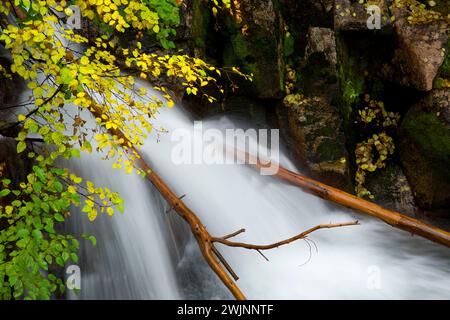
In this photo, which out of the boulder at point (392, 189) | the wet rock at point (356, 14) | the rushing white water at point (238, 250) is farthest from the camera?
the boulder at point (392, 189)

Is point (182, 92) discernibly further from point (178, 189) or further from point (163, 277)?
point (163, 277)

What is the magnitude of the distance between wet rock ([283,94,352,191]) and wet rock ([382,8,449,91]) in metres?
1.48

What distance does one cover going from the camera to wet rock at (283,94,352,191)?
621cm

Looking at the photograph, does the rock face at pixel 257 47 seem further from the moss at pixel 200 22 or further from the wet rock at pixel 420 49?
the wet rock at pixel 420 49

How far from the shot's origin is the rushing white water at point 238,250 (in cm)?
402

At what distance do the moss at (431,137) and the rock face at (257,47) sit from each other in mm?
2396

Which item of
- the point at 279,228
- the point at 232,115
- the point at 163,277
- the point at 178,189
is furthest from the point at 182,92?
the point at 163,277

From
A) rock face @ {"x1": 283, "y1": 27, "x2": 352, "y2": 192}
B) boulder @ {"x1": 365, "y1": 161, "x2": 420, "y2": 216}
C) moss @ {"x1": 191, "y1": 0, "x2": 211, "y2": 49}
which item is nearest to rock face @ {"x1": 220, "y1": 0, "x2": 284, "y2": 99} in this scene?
moss @ {"x1": 191, "y1": 0, "x2": 211, "y2": 49}

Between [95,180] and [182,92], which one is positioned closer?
[95,180]

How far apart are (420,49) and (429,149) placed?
1641 millimetres

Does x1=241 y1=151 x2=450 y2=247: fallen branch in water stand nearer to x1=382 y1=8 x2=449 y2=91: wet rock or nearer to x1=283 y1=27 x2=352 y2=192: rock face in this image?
x1=283 y1=27 x2=352 y2=192: rock face

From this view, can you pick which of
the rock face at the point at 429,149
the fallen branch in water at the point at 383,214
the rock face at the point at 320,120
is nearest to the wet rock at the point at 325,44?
the rock face at the point at 320,120

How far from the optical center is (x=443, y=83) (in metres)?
6.20
